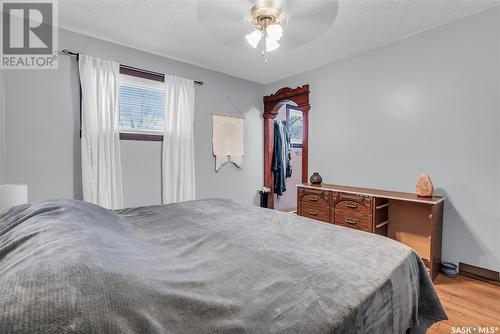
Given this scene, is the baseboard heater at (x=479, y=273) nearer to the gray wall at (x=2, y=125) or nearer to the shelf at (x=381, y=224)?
the shelf at (x=381, y=224)

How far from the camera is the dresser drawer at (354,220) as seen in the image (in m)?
2.60

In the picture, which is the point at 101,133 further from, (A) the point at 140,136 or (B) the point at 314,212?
(B) the point at 314,212

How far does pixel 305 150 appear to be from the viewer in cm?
380

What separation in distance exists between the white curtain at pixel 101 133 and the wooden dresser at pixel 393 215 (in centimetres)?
242

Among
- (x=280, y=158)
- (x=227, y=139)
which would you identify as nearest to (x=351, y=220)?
(x=280, y=158)

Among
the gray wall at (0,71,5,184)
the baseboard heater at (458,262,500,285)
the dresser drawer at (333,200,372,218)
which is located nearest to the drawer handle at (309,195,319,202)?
the dresser drawer at (333,200,372,218)

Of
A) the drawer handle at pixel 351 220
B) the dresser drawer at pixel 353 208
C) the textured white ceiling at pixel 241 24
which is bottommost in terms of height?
the drawer handle at pixel 351 220

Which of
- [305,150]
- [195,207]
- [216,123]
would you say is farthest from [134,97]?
[305,150]

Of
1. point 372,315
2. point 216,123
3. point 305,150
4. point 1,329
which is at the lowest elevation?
point 372,315

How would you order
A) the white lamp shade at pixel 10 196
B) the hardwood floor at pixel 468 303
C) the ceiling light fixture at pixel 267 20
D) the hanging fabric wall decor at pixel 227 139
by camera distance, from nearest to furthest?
the hardwood floor at pixel 468 303, the white lamp shade at pixel 10 196, the ceiling light fixture at pixel 267 20, the hanging fabric wall decor at pixel 227 139

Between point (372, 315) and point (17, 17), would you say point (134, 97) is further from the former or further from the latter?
point (372, 315)

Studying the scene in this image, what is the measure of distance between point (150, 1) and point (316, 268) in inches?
94.8

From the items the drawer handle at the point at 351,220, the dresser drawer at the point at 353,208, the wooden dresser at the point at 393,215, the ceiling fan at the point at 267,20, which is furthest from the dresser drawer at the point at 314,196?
the ceiling fan at the point at 267,20

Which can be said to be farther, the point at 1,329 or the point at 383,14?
the point at 383,14
